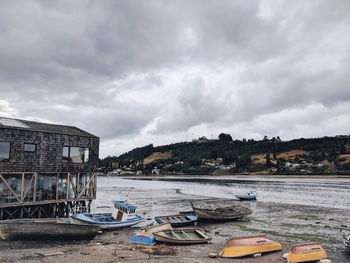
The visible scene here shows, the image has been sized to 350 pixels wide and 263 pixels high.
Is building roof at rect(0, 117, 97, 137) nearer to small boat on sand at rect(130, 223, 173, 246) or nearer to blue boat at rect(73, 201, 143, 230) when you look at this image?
blue boat at rect(73, 201, 143, 230)

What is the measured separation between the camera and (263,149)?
654ft

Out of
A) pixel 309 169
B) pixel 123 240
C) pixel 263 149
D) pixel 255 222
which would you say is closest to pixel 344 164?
pixel 309 169

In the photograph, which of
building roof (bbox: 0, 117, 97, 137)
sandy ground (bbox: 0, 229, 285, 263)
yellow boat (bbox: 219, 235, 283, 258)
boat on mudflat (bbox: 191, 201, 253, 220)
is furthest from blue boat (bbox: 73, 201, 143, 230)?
yellow boat (bbox: 219, 235, 283, 258)

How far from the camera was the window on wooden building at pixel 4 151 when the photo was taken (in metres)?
27.0

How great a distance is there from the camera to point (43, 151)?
2981cm

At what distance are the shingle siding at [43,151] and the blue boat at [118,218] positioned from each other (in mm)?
6386

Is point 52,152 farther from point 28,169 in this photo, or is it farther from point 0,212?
point 0,212

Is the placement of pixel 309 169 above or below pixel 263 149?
below

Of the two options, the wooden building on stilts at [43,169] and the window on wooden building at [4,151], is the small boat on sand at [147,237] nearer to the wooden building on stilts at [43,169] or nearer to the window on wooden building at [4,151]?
the wooden building on stilts at [43,169]

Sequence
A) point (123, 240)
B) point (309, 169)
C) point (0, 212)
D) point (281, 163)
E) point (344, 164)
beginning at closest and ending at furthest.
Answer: point (123, 240) < point (0, 212) < point (344, 164) < point (309, 169) < point (281, 163)

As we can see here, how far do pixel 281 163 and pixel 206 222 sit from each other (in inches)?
5153

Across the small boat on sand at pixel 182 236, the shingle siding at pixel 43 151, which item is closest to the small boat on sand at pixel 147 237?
the small boat on sand at pixel 182 236

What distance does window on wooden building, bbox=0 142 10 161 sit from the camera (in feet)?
88.5

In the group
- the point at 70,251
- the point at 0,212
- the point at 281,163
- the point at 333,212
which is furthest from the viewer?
the point at 281,163
